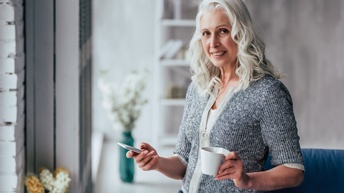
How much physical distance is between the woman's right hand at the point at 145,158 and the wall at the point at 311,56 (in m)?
4.32

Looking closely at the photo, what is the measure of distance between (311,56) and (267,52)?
1.40 feet

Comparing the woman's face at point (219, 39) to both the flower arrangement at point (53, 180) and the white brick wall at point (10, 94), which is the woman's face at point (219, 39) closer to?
the white brick wall at point (10, 94)

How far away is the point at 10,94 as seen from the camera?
7.89ft

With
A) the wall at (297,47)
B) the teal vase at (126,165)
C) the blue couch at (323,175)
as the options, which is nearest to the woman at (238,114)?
the blue couch at (323,175)

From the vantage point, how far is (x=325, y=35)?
243 inches

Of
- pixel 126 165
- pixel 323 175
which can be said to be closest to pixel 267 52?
pixel 126 165

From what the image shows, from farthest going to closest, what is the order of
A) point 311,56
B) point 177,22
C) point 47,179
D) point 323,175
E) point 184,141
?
point 311,56 → point 177,22 → point 47,179 → point 323,175 → point 184,141

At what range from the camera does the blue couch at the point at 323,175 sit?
2.20 metres

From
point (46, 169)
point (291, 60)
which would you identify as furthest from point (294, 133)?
point (291, 60)

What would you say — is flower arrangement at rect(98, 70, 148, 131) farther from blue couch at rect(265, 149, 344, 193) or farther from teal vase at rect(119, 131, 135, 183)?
blue couch at rect(265, 149, 344, 193)

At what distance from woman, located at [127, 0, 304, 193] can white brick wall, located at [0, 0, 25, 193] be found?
682 millimetres

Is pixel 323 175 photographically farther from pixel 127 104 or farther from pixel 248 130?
pixel 127 104

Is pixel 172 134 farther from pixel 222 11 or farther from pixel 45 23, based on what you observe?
pixel 222 11

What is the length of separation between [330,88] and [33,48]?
13.4 ft
